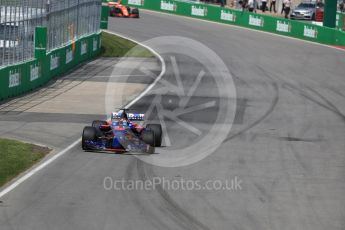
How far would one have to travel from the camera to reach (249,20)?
60344mm

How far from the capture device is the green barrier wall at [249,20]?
5462 cm

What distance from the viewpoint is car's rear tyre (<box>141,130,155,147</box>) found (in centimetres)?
2045

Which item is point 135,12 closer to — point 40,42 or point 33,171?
point 40,42

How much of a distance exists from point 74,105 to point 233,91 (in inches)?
320

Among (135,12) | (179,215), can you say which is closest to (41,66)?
(179,215)

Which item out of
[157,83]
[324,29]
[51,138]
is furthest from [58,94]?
[324,29]

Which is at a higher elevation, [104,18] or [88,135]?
[104,18]

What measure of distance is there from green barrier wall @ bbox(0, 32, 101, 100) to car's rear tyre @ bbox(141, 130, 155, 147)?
9610mm

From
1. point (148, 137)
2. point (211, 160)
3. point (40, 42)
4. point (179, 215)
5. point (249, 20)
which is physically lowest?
point (211, 160)

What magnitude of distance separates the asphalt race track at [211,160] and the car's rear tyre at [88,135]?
25cm

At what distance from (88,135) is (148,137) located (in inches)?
58.0

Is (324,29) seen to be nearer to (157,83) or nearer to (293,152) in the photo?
(157,83)

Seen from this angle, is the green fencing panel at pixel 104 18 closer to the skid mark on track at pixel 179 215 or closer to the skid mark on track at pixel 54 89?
the skid mark on track at pixel 54 89

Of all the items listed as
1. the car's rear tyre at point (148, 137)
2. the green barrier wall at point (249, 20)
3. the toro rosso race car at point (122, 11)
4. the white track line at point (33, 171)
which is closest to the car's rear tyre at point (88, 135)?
the white track line at point (33, 171)
